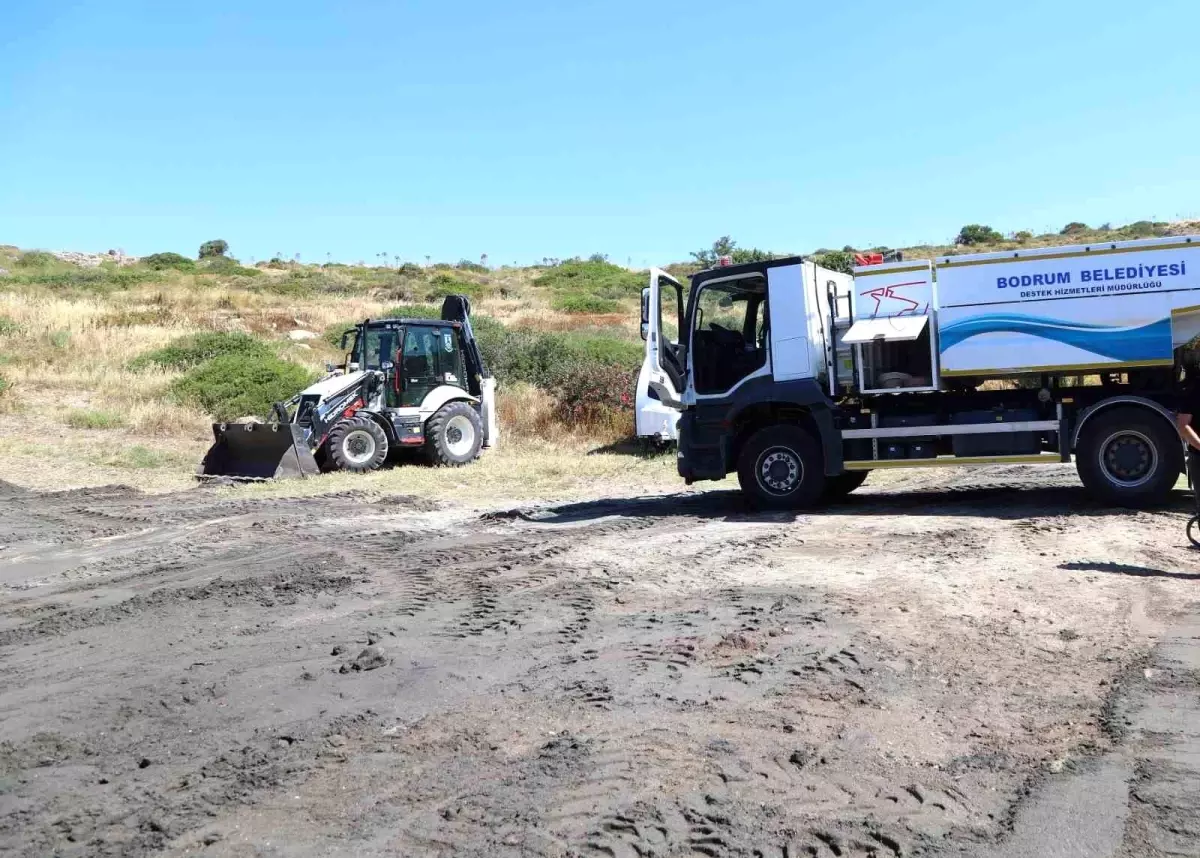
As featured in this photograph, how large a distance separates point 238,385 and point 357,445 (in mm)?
7662

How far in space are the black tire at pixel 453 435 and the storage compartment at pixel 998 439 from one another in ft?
30.3

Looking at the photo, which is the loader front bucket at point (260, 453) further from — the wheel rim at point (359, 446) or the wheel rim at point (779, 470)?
the wheel rim at point (779, 470)

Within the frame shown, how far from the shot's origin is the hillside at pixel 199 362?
1914 centimetres

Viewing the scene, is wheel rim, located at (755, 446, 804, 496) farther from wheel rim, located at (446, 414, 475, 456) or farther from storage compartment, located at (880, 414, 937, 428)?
wheel rim, located at (446, 414, 475, 456)

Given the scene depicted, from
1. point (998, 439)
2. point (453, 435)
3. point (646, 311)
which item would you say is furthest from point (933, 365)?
point (453, 435)

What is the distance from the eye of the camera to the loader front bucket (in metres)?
16.3

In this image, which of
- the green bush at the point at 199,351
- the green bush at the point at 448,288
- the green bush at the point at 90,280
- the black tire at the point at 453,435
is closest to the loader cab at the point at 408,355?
the black tire at the point at 453,435

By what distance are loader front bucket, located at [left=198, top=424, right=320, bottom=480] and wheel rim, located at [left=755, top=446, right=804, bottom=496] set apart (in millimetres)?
7514

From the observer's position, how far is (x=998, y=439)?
11.7 m

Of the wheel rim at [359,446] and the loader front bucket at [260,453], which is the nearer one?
the loader front bucket at [260,453]

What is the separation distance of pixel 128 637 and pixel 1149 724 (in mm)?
6236

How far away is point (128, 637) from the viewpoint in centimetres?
720

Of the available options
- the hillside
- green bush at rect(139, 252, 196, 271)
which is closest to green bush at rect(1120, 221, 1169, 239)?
the hillside

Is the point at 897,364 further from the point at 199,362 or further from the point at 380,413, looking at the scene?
the point at 199,362
